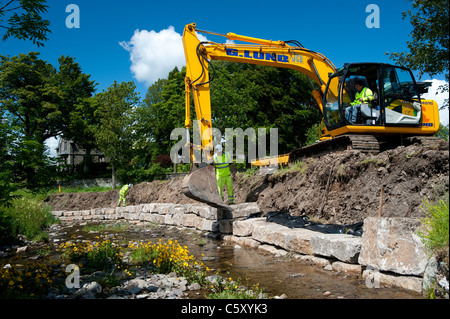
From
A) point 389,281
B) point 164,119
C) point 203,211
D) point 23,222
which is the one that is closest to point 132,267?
point 389,281

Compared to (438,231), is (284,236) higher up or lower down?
lower down

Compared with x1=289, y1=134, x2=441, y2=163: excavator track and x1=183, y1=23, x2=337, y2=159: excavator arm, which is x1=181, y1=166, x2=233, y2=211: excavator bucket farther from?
x1=289, y1=134, x2=441, y2=163: excavator track

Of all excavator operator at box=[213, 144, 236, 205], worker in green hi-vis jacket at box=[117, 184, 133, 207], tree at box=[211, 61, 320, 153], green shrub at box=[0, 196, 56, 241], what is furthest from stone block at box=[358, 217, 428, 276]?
tree at box=[211, 61, 320, 153]

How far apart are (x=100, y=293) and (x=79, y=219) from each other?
52.3ft

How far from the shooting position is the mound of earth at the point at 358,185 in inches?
192

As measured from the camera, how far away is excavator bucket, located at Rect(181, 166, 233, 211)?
22.5 ft

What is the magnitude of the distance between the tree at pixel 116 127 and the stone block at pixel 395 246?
23.2 meters

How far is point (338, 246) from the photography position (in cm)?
422

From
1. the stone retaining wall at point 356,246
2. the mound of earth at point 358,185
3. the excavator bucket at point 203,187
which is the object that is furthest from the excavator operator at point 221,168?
the mound of earth at point 358,185

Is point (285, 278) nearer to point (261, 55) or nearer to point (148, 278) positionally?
point (148, 278)

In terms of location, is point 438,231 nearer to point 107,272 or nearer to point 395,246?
point 395,246

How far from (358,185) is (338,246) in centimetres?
228

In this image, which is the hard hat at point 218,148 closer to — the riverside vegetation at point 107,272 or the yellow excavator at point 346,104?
the yellow excavator at point 346,104
